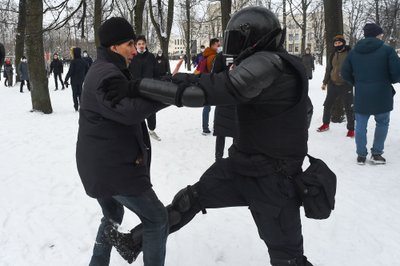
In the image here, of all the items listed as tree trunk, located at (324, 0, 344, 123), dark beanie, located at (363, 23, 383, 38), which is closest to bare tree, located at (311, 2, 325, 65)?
tree trunk, located at (324, 0, 344, 123)

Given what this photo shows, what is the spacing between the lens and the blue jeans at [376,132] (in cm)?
545

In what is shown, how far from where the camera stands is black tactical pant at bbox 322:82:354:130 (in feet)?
23.9

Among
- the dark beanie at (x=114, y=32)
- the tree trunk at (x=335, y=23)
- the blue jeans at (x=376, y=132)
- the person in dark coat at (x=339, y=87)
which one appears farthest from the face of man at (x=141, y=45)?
the dark beanie at (x=114, y=32)

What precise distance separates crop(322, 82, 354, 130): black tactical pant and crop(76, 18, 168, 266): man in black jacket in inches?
226

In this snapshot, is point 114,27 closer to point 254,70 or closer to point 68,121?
point 254,70

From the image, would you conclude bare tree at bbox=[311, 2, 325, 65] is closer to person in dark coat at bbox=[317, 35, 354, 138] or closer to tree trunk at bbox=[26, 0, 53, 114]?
tree trunk at bbox=[26, 0, 53, 114]

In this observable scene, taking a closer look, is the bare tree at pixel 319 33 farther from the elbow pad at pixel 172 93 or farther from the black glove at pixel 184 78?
the elbow pad at pixel 172 93

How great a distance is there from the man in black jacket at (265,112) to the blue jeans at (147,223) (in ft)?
1.70

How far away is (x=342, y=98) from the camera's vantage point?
7609 millimetres

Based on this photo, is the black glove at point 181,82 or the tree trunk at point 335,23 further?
the tree trunk at point 335,23

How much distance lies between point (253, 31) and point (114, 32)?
807 millimetres

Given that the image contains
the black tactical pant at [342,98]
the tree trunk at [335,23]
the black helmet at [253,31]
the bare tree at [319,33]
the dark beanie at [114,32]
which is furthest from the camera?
the bare tree at [319,33]

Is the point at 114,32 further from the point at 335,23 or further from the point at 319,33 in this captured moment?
the point at 319,33

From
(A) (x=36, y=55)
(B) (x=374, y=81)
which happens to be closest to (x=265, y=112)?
(B) (x=374, y=81)
